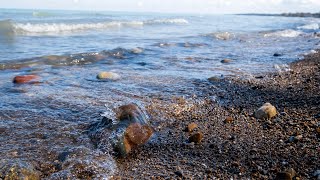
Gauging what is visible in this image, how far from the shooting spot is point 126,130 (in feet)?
12.1

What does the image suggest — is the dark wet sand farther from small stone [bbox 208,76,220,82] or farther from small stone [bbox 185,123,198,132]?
small stone [bbox 208,76,220,82]

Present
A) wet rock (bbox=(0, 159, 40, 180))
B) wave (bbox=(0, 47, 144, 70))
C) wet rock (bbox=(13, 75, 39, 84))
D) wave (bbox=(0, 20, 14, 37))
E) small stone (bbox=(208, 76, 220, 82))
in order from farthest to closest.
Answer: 1. wave (bbox=(0, 20, 14, 37))
2. wave (bbox=(0, 47, 144, 70))
3. small stone (bbox=(208, 76, 220, 82))
4. wet rock (bbox=(13, 75, 39, 84))
5. wet rock (bbox=(0, 159, 40, 180))

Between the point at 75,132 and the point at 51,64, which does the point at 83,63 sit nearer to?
the point at 51,64

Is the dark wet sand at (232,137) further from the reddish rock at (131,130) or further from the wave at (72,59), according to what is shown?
the wave at (72,59)

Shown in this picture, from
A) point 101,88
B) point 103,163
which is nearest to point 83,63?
point 101,88

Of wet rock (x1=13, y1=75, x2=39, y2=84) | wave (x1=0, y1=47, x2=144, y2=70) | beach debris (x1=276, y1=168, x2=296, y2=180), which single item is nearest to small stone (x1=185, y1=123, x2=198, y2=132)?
beach debris (x1=276, y1=168, x2=296, y2=180)

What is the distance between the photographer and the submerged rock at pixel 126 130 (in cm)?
352

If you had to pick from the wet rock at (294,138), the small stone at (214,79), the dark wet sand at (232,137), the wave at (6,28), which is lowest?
the dark wet sand at (232,137)

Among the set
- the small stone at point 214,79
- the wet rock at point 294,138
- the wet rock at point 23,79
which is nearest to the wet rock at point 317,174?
the wet rock at point 294,138

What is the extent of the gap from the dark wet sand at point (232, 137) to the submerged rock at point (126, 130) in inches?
4.2

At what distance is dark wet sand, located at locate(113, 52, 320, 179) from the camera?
311 cm

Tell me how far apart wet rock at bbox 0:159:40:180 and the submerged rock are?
0.83m

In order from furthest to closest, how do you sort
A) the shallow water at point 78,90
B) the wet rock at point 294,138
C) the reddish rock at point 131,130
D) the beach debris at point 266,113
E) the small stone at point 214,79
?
1. the small stone at point 214,79
2. the beach debris at point 266,113
3. the wet rock at point 294,138
4. the reddish rock at point 131,130
5. the shallow water at point 78,90

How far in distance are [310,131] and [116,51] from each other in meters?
7.57
